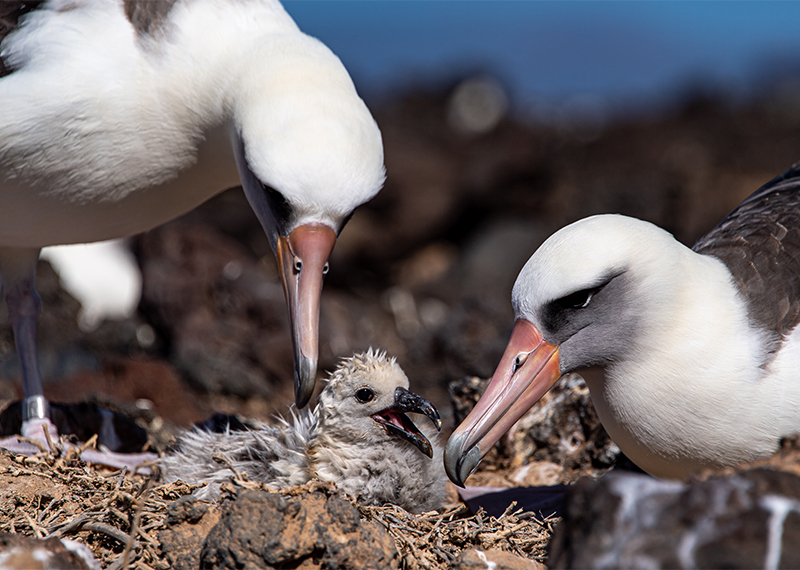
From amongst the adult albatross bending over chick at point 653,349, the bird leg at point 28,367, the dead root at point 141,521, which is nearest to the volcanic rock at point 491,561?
the dead root at point 141,521

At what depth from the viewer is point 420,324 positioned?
33.1ft

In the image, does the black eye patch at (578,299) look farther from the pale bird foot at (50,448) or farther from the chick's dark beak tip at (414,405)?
the pale bird foot at (50,448)

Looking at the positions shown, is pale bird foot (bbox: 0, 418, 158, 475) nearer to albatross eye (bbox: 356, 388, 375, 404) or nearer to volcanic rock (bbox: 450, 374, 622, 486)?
albatross eye (bbox: 356, 388, 375, 404)

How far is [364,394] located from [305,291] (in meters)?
0.52

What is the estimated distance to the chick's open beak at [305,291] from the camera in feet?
11.8

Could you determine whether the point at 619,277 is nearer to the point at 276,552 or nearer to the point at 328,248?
the point at 328,248

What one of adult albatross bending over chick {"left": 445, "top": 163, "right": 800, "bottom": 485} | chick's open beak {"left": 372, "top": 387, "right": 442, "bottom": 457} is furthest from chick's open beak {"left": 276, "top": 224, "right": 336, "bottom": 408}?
adult albatross bending over chick {"left": 445, "top": 163, "right": 800, "bottom": 485}

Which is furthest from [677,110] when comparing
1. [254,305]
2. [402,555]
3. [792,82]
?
[402,555]

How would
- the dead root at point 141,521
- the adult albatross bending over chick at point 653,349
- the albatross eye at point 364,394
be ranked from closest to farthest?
the dead root at point 141,521 → the adult albatross bending over chick at point 653,349 → the albatross eye at point 364,394

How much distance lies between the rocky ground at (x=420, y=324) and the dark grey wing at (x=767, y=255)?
3.26 ft

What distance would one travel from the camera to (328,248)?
12.1 feet

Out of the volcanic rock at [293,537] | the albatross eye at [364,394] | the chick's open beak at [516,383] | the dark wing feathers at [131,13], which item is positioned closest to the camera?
the volcanic rock at [293,537]

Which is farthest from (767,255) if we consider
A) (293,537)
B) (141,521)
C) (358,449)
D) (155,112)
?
(155,112)

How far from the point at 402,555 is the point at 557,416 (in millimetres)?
1864
